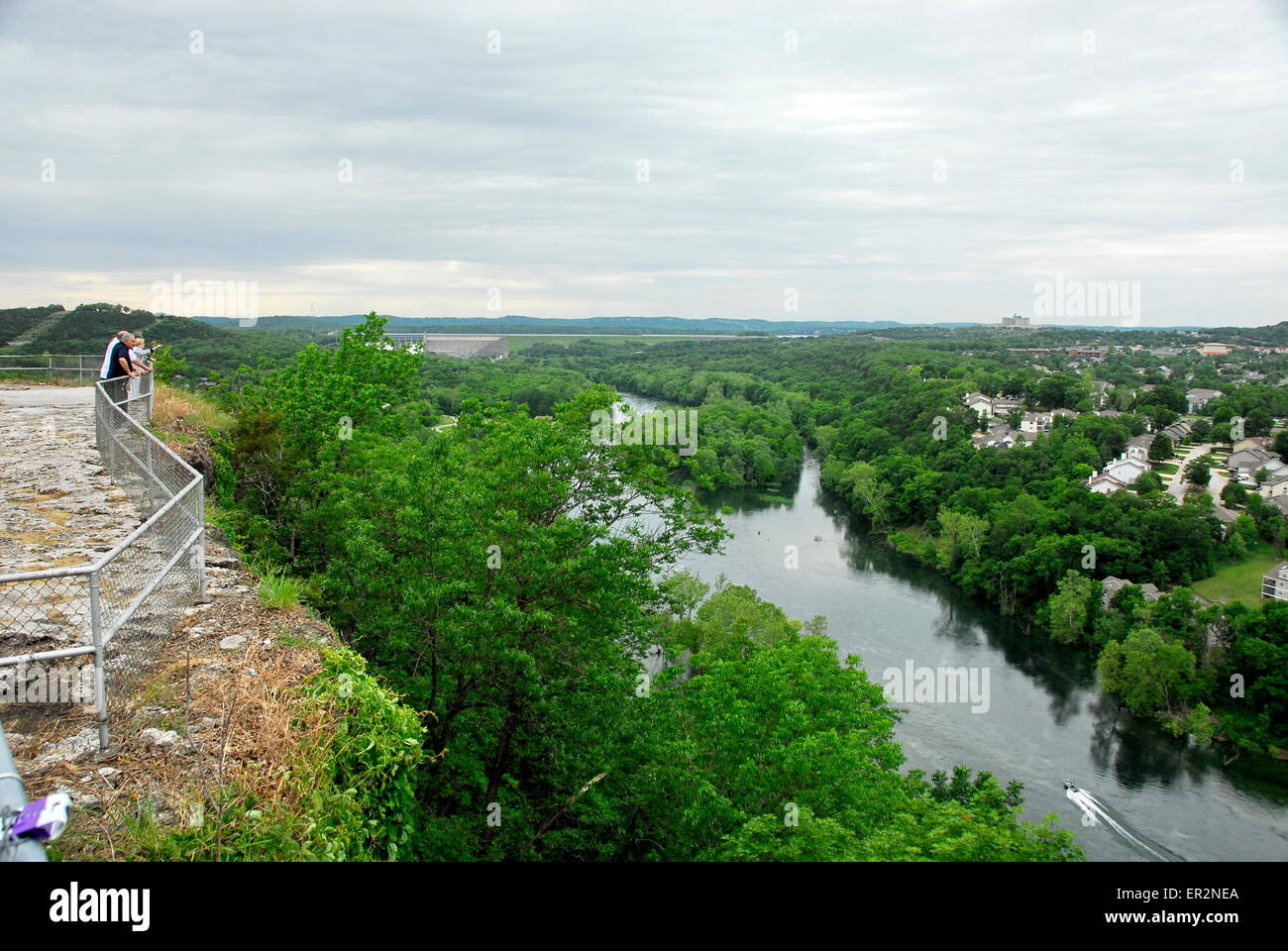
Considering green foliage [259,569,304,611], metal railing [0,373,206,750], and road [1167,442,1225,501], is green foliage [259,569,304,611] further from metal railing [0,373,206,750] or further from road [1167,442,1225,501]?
road [1167,442,1225,501]

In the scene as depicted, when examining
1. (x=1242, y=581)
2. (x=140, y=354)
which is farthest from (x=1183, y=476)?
(x=140, y=354)

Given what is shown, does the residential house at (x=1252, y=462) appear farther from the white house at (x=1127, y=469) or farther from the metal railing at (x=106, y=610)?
the metal railing at (x=106, y=610)

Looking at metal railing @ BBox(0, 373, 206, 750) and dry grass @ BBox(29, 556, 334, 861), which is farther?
metal railing @ BBox(0, 373, 206, 750)

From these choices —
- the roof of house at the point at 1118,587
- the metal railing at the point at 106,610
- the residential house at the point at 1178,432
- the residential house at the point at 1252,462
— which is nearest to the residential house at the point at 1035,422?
the residential house at the point at 1178,432

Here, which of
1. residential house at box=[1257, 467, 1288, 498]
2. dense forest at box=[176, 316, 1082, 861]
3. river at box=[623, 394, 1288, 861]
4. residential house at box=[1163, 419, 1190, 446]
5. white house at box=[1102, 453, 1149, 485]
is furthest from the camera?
residential house at box=[1163, 419, 1190, 446]

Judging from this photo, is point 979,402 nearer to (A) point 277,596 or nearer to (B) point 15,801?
(A) point 277,596

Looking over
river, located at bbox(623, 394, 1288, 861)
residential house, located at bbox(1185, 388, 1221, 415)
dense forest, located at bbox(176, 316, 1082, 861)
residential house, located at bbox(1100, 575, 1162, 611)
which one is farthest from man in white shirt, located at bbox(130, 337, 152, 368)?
residential house, located at bbox(1185, 388, 1221, 415)
